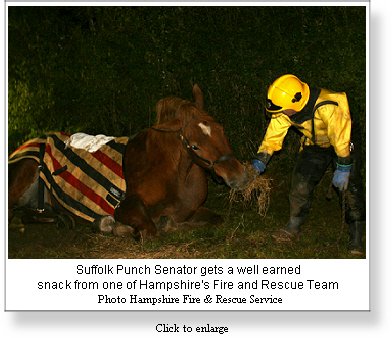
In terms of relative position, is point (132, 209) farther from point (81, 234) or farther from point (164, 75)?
point (164, 75)

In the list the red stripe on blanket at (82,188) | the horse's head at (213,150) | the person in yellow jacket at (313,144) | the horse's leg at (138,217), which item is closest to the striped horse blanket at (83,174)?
the red stripe on blanket at (82,188)

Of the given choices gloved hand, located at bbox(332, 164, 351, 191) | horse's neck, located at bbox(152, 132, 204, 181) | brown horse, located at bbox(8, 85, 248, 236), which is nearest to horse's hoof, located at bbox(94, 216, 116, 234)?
brown horse, located at bbox(8, 85, 248, 236)

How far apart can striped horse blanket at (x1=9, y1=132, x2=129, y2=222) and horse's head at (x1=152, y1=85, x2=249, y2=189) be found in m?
0.97

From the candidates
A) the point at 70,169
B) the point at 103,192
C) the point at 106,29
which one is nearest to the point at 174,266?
the point at 103,192

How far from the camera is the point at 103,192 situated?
7.35 metres

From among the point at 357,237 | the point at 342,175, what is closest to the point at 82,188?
the point at 342,175

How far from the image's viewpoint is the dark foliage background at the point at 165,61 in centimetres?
775

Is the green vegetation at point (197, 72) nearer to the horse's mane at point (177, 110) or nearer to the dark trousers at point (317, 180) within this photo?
the dark trousers at point (317, 180)

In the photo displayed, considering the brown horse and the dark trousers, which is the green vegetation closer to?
the brown horse

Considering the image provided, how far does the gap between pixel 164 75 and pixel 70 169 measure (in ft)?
8.08

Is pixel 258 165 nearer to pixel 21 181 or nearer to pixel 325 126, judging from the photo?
pixel 325 126

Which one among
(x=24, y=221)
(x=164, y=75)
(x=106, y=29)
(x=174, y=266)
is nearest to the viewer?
(x=174, y=266)

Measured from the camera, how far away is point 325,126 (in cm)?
636

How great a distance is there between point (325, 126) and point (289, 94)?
1.64ft
